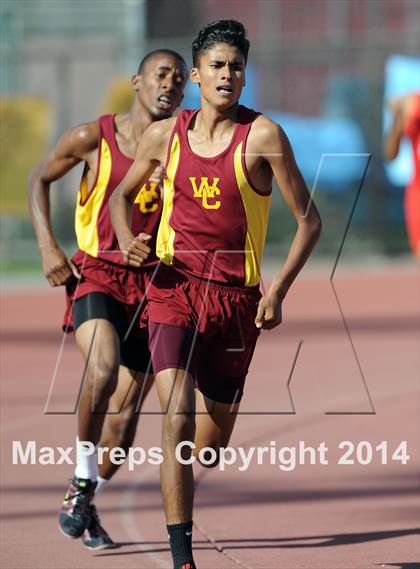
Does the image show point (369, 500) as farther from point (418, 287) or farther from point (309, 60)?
point (309, 60)

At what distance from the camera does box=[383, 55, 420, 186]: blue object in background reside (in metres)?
22.1

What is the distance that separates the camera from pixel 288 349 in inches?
566

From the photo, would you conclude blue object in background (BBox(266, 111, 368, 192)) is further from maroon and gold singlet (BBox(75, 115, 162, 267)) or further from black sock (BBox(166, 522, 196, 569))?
black sock (BBox(166, 522, 196, 569))

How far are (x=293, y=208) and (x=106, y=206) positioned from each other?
1.55 metres

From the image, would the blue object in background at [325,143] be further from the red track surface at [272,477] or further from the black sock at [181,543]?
the black sock at [181,543]

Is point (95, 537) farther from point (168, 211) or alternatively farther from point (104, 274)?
point (168, 211)

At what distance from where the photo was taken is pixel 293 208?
566 centimetres

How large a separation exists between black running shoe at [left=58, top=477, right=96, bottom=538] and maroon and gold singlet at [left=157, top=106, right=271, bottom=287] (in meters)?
1.43

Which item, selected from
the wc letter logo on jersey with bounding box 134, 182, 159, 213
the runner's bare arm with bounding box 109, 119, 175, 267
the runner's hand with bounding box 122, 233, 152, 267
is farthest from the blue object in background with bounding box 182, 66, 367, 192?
the runner's hand with bounding box 122, 233, 152, 267

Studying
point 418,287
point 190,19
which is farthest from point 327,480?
point 190,19

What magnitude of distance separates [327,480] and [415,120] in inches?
190

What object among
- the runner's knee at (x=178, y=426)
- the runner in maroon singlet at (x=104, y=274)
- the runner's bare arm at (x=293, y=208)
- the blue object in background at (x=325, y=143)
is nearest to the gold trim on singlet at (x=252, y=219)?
the runner's bare arm at (x=293, y=208)

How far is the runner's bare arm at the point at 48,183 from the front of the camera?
680 cm

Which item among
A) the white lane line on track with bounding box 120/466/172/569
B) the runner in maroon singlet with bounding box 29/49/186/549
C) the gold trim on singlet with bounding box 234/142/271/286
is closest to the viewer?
the gold trim on singlet with bounding box 234/142/271/286
